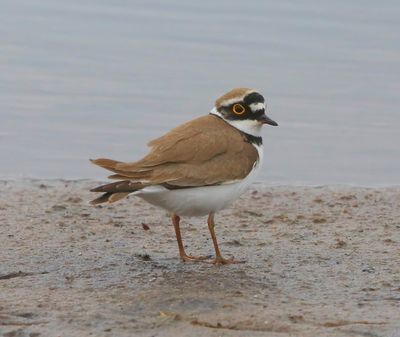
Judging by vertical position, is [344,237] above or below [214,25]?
below

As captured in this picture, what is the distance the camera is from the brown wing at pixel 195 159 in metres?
6.92

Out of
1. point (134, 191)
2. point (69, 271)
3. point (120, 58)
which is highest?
point (120, 58)

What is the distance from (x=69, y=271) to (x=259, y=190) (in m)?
3.43

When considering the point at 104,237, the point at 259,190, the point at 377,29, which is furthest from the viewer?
the point at 377,29

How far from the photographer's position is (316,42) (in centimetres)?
1466

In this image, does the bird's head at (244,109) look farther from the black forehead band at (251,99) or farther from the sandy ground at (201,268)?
the sandy ground at (201,268)

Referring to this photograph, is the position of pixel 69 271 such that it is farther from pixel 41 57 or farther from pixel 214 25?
pixel 214 25

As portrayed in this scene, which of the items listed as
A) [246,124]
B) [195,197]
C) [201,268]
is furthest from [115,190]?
[246,124]

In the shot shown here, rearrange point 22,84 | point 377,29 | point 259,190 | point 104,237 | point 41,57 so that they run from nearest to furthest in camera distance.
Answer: point 104,237, point 259,190, point 22,84, point 41,57, point 377,29

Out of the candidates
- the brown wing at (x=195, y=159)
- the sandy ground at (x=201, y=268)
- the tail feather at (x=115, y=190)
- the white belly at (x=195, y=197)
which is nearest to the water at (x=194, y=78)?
the sandy ground at (x=201, y=268)

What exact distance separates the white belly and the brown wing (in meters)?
0.06

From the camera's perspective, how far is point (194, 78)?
43.7 ft

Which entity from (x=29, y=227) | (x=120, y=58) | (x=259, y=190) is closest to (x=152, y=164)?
(x=29, y=227)

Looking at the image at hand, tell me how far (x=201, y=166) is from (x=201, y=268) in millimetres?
663
